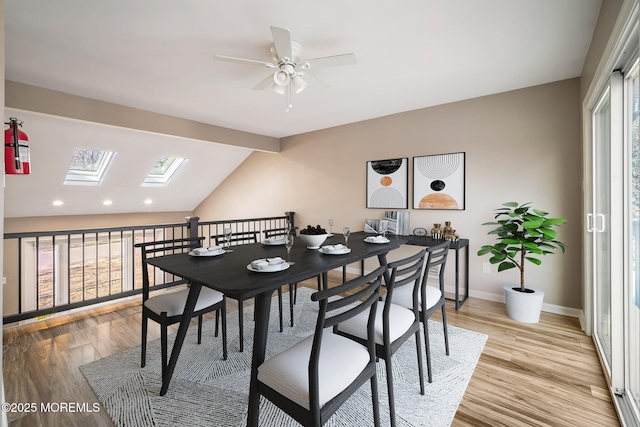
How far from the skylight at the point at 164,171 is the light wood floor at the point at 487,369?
10.6 ft

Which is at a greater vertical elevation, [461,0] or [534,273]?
[461,0]

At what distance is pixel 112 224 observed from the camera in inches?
239

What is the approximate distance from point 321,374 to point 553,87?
3.63 m

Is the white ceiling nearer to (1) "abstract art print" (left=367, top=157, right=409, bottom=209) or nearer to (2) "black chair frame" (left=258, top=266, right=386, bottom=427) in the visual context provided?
(1) "abstract art print" (left=367, top=157, right=409, bottom=209)

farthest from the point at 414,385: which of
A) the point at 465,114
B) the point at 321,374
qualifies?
the point at 465,114

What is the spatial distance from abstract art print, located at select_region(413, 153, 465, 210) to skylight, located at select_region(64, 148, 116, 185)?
4764 mm

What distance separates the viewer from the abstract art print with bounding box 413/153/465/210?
363 centimetres

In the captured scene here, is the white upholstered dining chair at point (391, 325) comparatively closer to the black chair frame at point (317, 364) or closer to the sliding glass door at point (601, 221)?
the black chair frame at point (317, 364)

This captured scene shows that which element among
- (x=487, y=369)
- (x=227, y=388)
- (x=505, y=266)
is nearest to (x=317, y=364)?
(x=227, y=388)

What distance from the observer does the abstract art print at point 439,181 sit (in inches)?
143

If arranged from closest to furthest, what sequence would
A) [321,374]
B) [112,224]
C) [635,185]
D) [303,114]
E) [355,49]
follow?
[321,374], [635,185], [355,49], [303,114], [112,224]

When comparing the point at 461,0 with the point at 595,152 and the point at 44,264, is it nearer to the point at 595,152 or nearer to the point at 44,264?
the point at 595,152

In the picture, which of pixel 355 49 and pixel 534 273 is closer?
pixel 355 49

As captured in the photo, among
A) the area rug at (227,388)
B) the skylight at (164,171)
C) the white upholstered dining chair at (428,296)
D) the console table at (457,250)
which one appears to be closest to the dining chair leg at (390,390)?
the area rug at (227,388)
